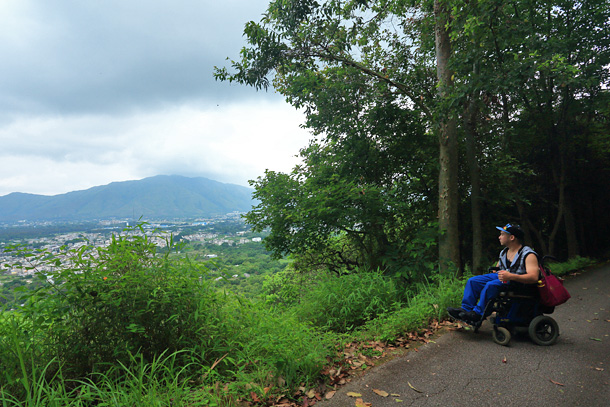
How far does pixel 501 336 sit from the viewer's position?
356 cm

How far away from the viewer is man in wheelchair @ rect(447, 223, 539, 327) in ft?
10.9

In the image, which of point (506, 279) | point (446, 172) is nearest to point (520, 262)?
point (506, 279)

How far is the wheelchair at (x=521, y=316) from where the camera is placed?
3.48m

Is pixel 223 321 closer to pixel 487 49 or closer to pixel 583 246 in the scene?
pixel 487 49

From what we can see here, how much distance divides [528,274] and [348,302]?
2539 mm

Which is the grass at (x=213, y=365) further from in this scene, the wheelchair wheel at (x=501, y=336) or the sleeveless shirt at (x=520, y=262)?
the sleeveless shirt at (x=520, y=262)

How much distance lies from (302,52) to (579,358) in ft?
26.7

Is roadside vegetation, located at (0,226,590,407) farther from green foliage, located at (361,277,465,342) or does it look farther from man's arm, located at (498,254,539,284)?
man's arm, located at (498,254,539,284)

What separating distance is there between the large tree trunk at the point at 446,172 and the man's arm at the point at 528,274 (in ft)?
10.3

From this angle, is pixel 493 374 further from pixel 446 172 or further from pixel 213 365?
pixel 446 172

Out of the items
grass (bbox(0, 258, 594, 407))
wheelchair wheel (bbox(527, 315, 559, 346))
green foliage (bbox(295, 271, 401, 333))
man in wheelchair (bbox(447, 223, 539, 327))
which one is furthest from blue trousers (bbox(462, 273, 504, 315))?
green foliage (bbox(295, 271, 401, 333))

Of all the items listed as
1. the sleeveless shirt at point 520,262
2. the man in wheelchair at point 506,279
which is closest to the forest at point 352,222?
the man in wheelchair at point 506,279

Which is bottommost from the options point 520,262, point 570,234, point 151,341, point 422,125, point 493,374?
point 493,374

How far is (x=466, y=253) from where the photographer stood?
31.7 ft
